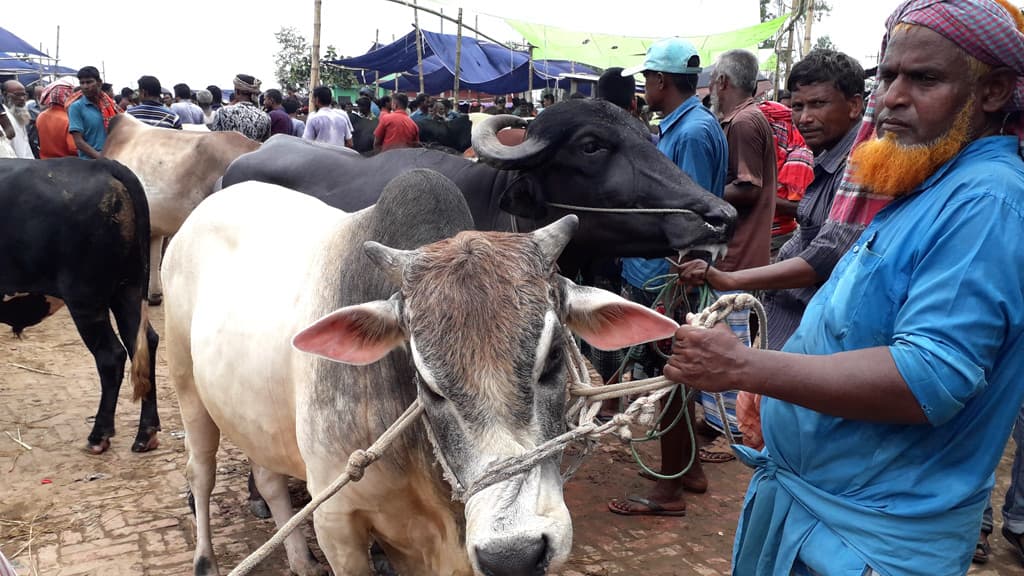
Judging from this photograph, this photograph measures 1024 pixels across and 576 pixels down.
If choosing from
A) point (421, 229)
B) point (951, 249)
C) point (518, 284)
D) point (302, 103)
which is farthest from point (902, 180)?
point (302, 103)

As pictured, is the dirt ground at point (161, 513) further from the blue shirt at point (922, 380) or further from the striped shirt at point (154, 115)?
the striped shirt at point (154, 115)

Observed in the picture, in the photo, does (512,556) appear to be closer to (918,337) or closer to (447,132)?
(918,337)

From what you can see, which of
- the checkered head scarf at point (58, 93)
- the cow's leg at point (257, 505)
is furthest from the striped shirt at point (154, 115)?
the cow's leg at point (257, 505)

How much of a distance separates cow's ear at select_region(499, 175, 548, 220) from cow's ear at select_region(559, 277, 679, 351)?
206 cm

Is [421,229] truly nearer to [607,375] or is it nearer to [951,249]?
[951,249]

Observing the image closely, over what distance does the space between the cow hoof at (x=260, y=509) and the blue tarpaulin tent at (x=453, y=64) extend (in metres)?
18.2

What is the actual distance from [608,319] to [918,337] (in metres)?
0.89

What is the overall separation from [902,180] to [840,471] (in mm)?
684

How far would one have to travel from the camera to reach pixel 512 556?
5.63 feet

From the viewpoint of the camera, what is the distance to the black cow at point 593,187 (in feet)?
12.8

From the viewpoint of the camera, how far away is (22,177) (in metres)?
5.39

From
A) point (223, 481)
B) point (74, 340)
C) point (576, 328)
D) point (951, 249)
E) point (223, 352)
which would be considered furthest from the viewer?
point (74, 340)

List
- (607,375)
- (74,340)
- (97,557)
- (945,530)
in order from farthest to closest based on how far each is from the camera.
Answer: (74,340) < (607,375) < (97,557) < (945,530)

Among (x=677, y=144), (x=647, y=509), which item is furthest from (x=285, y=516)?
(x=677, y=144)
